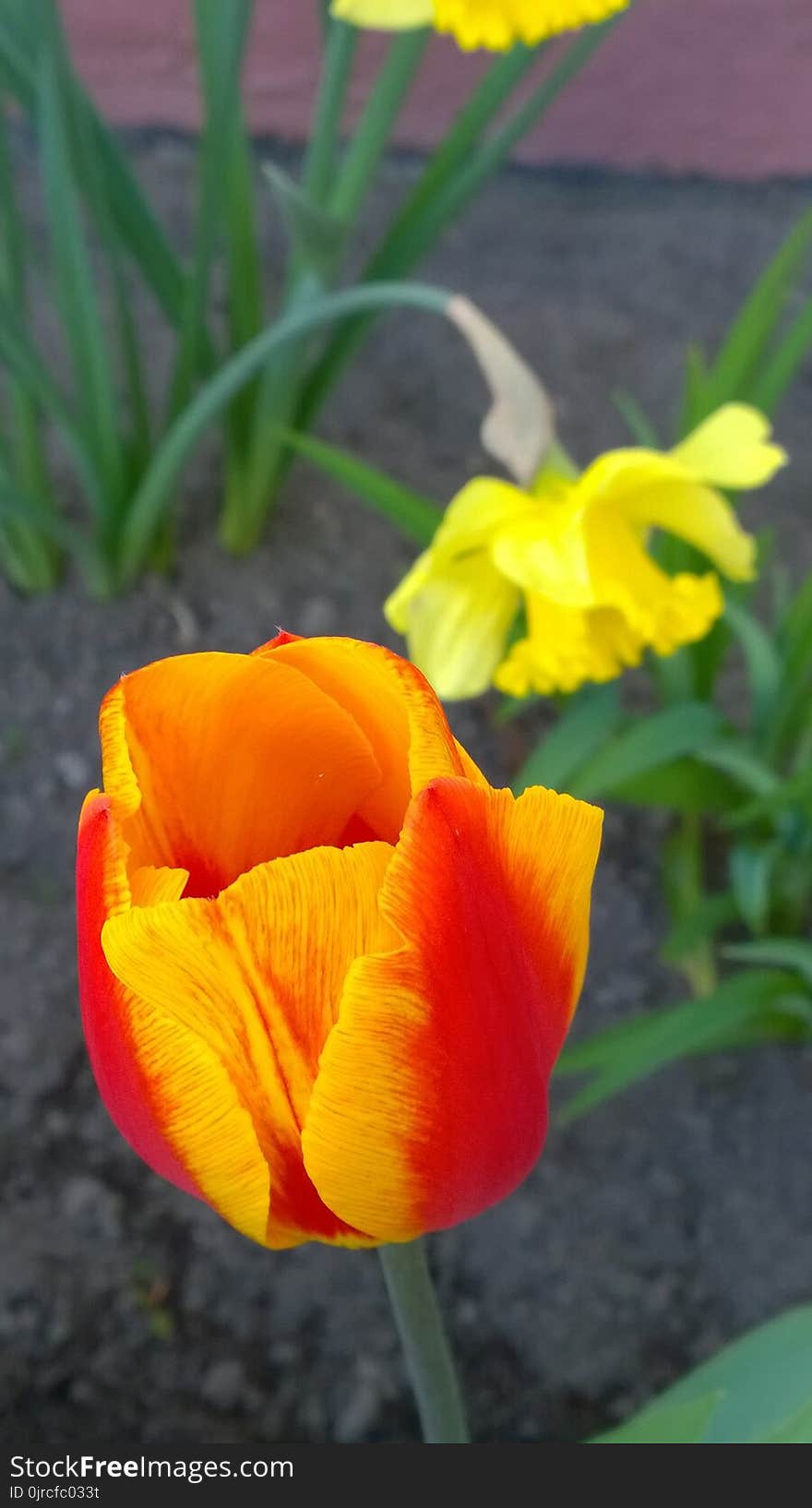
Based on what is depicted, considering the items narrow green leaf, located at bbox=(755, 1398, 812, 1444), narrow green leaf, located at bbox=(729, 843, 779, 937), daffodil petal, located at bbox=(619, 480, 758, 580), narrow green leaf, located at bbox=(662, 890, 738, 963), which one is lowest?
narrow green leaf, located at bbox=(662, 890, 738, 963)

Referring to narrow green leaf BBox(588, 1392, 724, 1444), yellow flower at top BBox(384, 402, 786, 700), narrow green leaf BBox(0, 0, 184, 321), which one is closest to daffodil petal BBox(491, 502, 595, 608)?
yellow flower at top BBox(384, 402, 786, 700)

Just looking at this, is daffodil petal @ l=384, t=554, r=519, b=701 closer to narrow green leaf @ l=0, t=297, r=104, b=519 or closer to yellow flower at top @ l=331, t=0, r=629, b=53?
yellow flower at top @ l=331, t=0, r=629, b=53

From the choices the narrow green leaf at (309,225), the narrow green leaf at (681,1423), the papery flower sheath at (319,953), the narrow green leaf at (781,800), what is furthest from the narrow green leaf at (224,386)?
the narrow green leaf at (681,1423)

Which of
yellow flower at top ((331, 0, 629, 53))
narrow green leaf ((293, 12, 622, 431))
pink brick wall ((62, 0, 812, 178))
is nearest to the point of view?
yellow flower at top ((331, 0, 629, 53))

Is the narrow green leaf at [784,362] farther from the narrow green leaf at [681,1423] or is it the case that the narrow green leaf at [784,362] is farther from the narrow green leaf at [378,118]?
the narrow green leaf at [681,1423]

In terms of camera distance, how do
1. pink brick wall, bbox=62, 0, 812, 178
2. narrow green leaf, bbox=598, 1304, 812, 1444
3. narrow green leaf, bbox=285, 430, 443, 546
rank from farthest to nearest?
pink brick wall, bbox=62, 0, 812, 178, narrow green leaf, bbox=285, 430, 443, 546, narrow green leaf, bbox=598, 1304, 812, 1444

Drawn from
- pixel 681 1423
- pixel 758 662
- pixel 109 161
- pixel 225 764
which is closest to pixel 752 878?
pixel 758 662

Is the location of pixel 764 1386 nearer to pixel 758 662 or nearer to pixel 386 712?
pixel 386 712

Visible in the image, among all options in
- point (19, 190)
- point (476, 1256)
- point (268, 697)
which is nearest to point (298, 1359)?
point (476, 1256)
